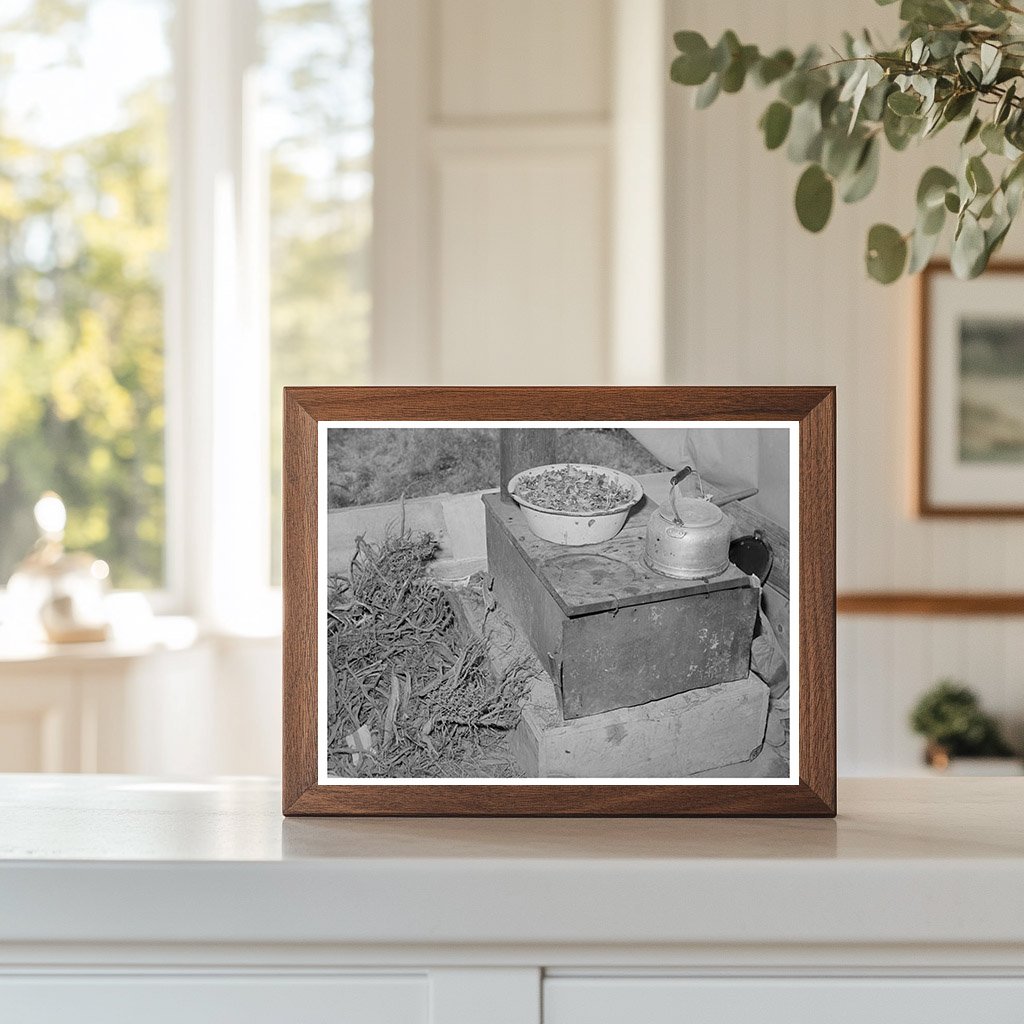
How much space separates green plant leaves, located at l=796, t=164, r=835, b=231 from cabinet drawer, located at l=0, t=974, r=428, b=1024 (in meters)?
0.40

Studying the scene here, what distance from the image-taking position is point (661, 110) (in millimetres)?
2373

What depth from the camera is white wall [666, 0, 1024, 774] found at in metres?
2.42

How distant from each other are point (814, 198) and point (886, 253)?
0.05 metres

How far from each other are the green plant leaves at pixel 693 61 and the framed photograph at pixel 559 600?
6.5 inches

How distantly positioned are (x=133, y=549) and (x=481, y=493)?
8.60 feet

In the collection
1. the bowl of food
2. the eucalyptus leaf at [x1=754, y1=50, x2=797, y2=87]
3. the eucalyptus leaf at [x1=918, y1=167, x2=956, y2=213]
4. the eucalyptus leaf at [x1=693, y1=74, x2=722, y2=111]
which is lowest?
the bowl of food

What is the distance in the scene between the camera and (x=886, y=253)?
51cm

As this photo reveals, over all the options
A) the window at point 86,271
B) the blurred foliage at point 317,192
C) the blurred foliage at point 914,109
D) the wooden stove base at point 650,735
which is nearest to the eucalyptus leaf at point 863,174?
the blurred foliage at point 914,109

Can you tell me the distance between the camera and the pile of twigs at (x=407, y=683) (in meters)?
0.48

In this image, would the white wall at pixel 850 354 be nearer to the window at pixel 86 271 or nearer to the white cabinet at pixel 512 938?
the window at pixel 86 271

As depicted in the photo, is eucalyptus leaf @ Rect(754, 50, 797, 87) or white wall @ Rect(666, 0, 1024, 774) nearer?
eucalyptus leaf @ Rect(754, 50, 797, 87)

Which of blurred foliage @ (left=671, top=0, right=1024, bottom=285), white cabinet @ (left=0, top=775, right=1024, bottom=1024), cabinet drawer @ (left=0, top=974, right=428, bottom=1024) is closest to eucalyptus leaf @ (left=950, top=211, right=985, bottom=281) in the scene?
blurred foliage @ (left=671, top=0, right=1024, bottom=285)

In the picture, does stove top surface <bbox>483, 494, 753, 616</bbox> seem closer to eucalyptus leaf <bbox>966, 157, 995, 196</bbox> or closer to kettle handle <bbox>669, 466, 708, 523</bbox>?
kettle handle <bbox>669, 466, 708, 523</bbox>

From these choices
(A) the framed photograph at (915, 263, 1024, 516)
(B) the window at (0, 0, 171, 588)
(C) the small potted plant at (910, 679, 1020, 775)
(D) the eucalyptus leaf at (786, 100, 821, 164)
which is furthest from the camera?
(B) the window at (0, 0, 171, 588)
